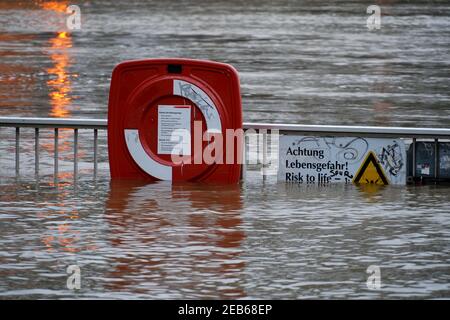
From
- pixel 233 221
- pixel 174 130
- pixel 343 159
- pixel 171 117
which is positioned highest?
pixel 171 117

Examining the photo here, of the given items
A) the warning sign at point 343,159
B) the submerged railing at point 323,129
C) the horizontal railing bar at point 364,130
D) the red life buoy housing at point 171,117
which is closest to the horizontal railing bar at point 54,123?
the submerged railing at point 323,129

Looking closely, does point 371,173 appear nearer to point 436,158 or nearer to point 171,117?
point 436,158

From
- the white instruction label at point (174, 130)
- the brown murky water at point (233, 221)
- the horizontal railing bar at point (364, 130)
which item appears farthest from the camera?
the white instruction label at point (174, 130)

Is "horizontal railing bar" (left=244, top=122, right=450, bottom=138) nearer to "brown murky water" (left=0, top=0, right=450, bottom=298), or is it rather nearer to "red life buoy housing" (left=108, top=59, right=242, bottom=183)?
"red life buoy housing" (left=108, top=59, right=242, bottom=183)

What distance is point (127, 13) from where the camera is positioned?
43094 millimetres

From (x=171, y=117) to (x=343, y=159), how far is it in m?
1.54

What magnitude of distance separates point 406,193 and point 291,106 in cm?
802

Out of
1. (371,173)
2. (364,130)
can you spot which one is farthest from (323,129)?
(371,173)

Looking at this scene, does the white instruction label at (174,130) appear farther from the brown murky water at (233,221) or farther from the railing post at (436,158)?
the railing post at (436,158)

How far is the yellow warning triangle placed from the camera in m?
12.4

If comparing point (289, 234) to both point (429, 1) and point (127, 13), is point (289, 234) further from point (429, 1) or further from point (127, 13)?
point (429, 1)

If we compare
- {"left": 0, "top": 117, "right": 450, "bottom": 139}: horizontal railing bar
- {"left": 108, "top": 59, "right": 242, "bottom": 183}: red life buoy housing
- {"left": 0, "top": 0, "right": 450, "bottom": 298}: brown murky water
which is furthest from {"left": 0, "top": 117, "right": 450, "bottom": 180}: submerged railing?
{"left": 0, "top": 0, "right": 450, "bottom": 298}: brown murky water

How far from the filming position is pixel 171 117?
12.4 metres

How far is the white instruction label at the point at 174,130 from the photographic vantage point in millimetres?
12359
